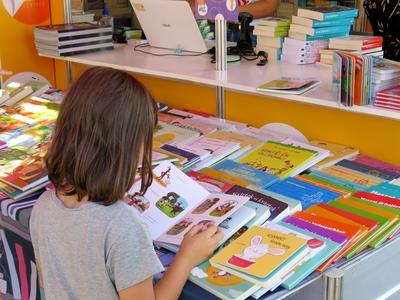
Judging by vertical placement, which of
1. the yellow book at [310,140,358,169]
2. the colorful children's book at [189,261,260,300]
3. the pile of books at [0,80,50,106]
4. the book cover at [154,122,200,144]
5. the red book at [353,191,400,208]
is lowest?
the colorful children's book at [189,261,260,300]

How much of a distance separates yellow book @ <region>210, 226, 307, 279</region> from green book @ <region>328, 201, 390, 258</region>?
167 mm

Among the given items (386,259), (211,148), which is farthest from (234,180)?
(386,259)

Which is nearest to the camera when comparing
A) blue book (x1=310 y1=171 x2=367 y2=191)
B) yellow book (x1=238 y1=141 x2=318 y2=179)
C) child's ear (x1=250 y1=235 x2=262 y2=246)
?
child's ear (x1=250 y1=235 x2=262 y2=246)

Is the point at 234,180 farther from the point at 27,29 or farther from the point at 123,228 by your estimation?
the point at 27,29

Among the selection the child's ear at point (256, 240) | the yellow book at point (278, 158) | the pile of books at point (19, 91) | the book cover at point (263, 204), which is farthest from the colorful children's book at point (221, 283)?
the pile of books at point (19, 91)

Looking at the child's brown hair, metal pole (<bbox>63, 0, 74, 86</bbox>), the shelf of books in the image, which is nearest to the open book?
the shelf of books

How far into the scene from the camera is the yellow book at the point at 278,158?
215 cm

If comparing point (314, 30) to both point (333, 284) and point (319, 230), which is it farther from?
point (333, 284)

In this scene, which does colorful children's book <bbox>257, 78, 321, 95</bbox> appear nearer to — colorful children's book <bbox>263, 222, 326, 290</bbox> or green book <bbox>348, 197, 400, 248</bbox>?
green book <bbox>348, 197, 400, 248</bbox>

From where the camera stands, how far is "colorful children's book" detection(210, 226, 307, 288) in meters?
1.48

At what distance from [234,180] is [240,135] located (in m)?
0.42

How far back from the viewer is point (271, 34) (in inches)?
114

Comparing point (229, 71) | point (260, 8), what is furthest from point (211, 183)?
point (260, 8)

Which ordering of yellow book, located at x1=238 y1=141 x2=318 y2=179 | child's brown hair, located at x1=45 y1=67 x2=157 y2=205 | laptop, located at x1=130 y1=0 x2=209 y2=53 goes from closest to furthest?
1. child's brown hair, located at x1=45 y1=67 x2=157 y2=205
2. yellow book, located at x1=238 y1=141 x2=318 y2=179
3. laptop, located at x1=130 y1=0 x2=209 y2=53
